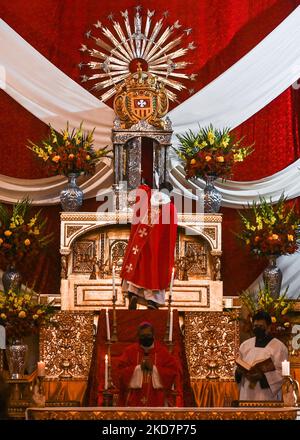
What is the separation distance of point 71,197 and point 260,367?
129 inches

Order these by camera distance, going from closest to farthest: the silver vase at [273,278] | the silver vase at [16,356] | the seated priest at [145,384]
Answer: the seated priest at [145,384], the silver vase at [16,356], the silver vase at [273,278]

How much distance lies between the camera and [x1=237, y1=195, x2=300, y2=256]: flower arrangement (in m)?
11.4

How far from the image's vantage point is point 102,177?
1233cm

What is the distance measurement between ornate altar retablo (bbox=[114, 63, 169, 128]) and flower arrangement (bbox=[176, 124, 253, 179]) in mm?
503

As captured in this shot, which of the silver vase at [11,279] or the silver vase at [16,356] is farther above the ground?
the silver vase at [11,279]

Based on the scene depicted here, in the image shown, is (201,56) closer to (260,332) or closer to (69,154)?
(69,154)

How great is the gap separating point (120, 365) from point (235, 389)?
2.57 metres

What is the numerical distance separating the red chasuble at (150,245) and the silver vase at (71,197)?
0.87 m

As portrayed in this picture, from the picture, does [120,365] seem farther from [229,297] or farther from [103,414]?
[229,297]

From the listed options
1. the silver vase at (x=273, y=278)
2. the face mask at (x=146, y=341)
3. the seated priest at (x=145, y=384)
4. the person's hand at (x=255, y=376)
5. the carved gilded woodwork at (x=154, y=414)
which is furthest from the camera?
the silver vase at (x=273, y=278)

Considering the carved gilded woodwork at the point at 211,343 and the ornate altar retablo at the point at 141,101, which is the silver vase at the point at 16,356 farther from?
the ornate altar retablo at the point at 141,101

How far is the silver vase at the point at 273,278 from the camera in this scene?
11.6m

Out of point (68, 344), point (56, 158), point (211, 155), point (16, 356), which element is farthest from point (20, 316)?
point (211, 155)

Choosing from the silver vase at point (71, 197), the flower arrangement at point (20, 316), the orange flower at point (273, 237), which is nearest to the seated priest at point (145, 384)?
the flower arrangement at point (20, 316)
